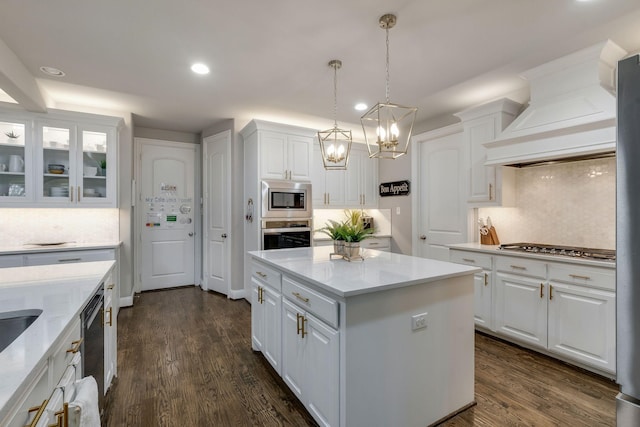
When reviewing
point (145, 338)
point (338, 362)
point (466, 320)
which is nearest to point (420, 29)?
point (466, 320)

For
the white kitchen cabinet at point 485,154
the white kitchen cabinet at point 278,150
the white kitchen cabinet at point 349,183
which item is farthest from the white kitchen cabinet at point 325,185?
the white kitchen cabinet at point 485,154

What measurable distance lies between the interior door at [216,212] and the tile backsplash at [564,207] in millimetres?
3638

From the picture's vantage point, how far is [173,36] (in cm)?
229

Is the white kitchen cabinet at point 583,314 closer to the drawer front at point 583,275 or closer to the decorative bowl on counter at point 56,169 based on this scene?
the drawer front at point 583,275

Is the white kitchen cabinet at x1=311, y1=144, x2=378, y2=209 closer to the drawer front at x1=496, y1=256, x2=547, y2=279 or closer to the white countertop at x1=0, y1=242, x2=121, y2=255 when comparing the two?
the drawer front at x1=496, y1=256, x2=547, y2=279

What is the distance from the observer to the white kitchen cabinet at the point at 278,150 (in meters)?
3.97

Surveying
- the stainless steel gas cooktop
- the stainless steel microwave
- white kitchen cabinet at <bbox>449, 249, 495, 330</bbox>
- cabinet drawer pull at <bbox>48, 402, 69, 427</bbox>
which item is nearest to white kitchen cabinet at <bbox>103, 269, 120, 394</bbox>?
cabinet drawer pull at <bbox>48, 402, 69, 427</bbox>

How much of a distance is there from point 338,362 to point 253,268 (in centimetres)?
141

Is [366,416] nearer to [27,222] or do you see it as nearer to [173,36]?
[173,36]

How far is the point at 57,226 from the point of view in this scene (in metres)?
3.69

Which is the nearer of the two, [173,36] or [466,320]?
[466,320]

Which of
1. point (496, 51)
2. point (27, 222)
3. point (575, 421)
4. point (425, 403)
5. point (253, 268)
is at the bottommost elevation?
point (575, 421)

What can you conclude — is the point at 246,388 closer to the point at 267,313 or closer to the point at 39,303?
the point at 267,313

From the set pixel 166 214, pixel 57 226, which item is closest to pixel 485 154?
pixel 166 214
